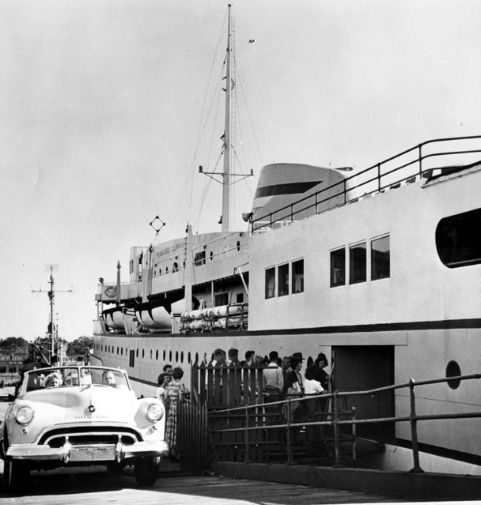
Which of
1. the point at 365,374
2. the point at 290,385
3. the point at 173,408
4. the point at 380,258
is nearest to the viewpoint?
the point at 290,385

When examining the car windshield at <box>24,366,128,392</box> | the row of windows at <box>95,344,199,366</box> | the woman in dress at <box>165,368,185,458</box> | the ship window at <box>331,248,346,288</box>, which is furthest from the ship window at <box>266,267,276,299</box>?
the car windshield at <box>24,366,128,392</box>

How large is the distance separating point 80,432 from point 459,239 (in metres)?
6.89

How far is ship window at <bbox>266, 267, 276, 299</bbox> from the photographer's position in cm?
2125

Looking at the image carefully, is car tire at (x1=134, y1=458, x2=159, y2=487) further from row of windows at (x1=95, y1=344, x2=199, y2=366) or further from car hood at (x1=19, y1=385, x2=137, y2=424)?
row of windows at (x1=95, y1=344, x2=199, y2=366)

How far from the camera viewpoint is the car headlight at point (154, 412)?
10.7m

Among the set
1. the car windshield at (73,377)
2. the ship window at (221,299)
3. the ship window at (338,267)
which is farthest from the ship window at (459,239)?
the ship window at (221,299)

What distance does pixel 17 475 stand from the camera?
33.6ft

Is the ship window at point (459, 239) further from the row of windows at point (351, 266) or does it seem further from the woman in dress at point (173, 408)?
the woman in dress at point (173, 408)

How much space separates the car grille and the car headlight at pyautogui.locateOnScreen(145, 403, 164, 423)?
0.34 meters

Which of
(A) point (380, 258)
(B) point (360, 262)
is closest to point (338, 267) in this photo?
(B) point (360, 262)

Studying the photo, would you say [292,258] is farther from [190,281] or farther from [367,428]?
[190,281]

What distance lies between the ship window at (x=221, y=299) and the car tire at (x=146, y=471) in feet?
66.5

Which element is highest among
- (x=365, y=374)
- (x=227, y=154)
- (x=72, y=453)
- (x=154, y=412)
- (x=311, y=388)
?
(x=227, y=154)

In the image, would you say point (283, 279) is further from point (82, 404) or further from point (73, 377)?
point (82, 404)
